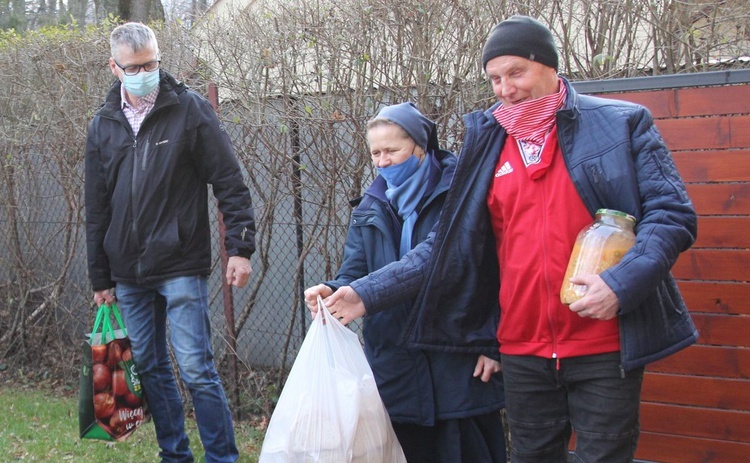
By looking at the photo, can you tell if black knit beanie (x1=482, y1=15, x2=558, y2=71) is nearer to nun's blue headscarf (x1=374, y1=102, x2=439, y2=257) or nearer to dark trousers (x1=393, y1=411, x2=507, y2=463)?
nun's blue headscarf (x1=374, y1=102, x2=439, y2=257)

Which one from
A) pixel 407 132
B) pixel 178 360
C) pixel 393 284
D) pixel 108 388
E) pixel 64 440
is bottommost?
pixel 64 440

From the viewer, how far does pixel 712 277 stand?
129 inches

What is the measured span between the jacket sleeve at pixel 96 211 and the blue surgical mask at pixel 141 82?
1.04ft

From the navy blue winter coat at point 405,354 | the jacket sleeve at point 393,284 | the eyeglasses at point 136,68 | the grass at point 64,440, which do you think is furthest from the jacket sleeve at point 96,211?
the jacket sleeve at point 393,284

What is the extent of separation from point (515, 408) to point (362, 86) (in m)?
2.65

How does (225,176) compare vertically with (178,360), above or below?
above

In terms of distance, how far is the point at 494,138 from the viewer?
272 centimetres

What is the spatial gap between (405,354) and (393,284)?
36 cm

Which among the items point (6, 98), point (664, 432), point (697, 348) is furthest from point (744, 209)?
point (6, 98)

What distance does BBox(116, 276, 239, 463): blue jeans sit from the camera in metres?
3.89

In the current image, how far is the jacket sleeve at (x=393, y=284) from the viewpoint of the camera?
281 cm

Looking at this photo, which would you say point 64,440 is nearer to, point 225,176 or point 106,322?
point 106,322

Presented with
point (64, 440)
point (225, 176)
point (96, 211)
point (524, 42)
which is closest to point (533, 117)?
point (524, 42)

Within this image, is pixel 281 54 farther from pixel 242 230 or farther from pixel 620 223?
pixel 620 223
